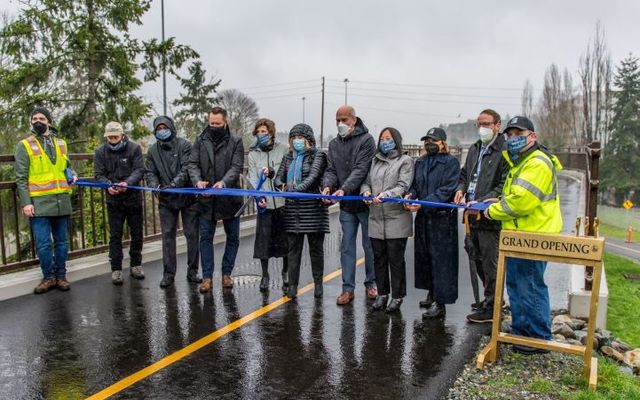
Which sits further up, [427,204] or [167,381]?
[427,204]

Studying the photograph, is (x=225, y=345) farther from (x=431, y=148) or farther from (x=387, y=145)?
(x=431, y=148)

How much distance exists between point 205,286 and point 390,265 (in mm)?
2252

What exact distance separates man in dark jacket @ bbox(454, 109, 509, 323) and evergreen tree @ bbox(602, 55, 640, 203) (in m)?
51.4

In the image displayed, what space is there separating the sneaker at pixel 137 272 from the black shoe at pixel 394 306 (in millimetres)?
3319

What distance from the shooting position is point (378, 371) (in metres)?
4.52

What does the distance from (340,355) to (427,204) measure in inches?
69.0

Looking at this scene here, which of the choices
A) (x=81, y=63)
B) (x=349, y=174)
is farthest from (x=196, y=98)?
(x=349, y=174)

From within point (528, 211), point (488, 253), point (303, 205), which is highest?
point (528, 211)

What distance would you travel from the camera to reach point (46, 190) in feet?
21.6

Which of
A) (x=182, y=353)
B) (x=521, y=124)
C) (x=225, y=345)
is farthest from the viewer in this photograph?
(x=225, y=345)

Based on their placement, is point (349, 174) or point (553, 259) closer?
point (553, 259)

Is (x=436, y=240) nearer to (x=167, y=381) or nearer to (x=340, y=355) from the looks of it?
(x=340, y=355)

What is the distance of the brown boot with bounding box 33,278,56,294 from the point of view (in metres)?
6.60

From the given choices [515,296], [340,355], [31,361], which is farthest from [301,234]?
[31,361]
